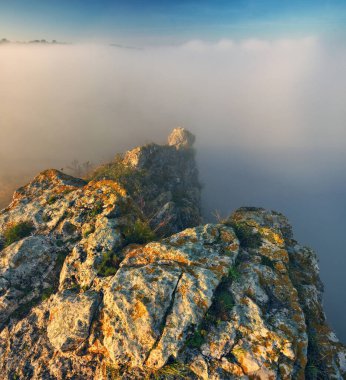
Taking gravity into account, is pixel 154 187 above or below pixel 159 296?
below

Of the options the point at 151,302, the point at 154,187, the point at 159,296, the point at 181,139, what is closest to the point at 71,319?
the point at 151,302

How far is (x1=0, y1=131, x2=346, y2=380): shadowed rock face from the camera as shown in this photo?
10586 mm

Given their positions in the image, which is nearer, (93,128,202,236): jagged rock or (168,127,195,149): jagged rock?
(93,128,202,236): jagged rock

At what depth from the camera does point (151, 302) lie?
11586mm

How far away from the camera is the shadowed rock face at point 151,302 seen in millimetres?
10586

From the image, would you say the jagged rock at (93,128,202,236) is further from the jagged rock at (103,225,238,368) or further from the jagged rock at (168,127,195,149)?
the jagged rock at (168,127,195,149)

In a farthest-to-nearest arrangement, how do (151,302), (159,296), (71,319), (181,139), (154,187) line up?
(181,139)
(154,187)
(71,319)
(159,296)
(151,302)

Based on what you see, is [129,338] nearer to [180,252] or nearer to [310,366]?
[180,252]

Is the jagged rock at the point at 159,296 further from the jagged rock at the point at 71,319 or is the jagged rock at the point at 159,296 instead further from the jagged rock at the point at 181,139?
the jagged rock at the point at 181,139

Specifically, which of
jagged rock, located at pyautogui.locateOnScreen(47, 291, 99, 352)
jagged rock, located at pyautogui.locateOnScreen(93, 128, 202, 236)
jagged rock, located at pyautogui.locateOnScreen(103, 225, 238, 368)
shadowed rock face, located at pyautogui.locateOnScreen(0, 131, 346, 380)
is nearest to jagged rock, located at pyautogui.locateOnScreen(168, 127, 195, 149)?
jagged rock, located at pyautogui.locateOnScreen(93, 128, 202, 236)

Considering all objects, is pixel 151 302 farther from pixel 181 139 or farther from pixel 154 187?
pixel 181 139

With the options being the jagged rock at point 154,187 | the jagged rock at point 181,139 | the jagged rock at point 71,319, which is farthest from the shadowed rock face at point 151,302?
the jagged rock at point 181,139

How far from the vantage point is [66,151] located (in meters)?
134

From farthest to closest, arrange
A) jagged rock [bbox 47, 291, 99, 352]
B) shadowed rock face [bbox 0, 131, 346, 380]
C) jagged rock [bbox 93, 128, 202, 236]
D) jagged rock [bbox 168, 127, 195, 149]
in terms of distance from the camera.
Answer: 1. jagged rock [bbox 168, 127, 195, 149]
2. jagged rock [bbox 93, 128, 202, 236]
3. jagged rock [bbox 47, 291, 99, 352]
4. shadowed rock face [bbox 0, 131, 346, 380]
